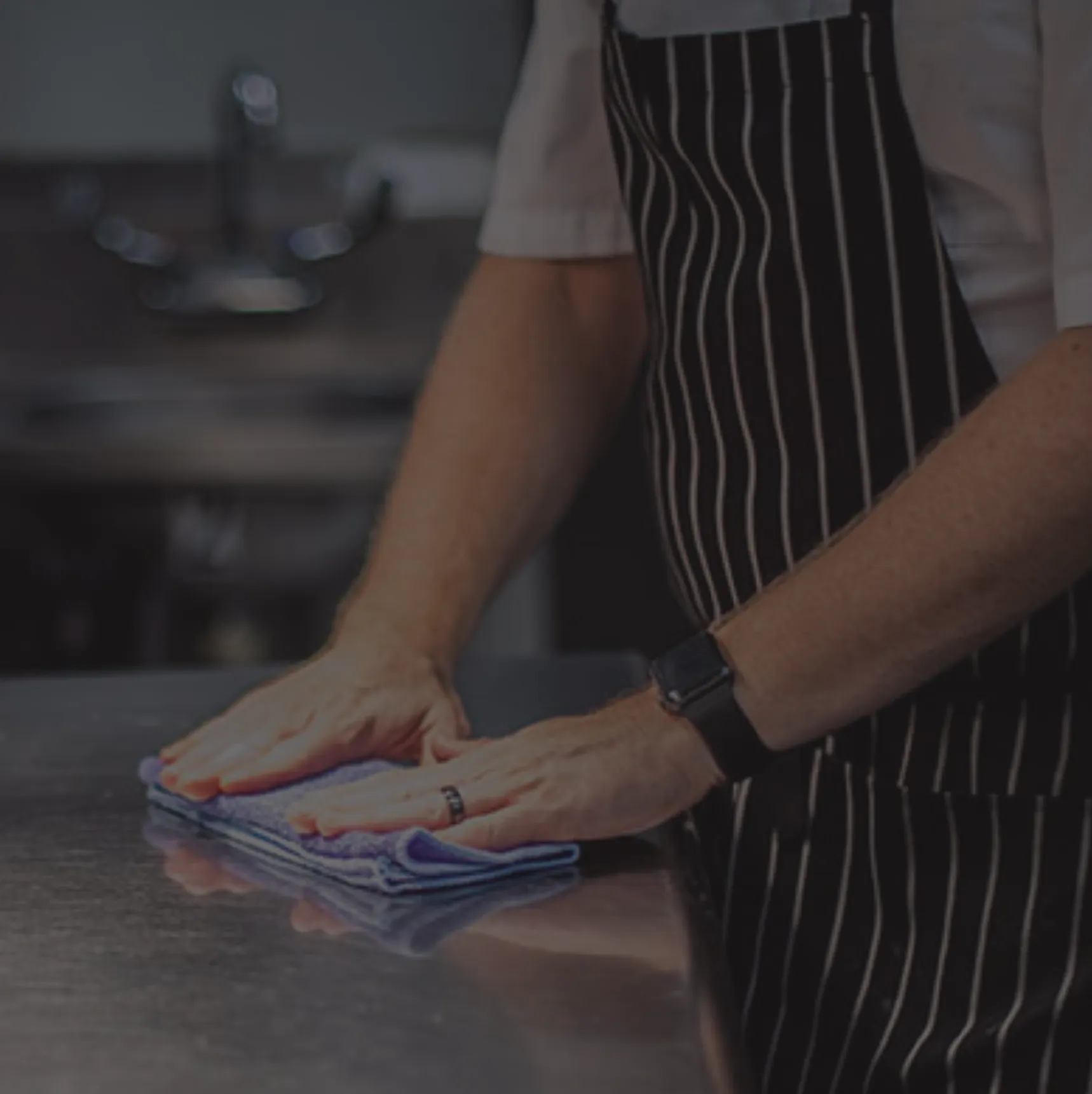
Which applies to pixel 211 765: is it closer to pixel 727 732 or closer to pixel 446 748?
pixel 446 748

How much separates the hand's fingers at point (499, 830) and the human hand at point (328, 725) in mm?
124

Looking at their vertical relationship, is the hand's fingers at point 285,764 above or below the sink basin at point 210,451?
above

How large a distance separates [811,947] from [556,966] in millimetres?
364

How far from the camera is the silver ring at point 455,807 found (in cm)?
102

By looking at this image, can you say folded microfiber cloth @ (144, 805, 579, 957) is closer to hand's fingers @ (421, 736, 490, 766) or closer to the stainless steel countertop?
the stainless steel countertop

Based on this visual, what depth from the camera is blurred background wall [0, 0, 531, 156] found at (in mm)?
3418

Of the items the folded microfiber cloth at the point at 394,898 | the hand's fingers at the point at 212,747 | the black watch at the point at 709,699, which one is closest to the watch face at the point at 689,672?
the black watch at the point at 709,699

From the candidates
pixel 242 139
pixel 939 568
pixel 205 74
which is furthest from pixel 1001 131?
pixel 205 74

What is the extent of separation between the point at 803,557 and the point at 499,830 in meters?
0.29

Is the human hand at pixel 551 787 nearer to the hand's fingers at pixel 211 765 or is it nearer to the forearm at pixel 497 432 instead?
the hand's fingers at pixel 211 765

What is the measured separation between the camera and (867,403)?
120cm

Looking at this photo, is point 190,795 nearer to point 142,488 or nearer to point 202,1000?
point 202,1000

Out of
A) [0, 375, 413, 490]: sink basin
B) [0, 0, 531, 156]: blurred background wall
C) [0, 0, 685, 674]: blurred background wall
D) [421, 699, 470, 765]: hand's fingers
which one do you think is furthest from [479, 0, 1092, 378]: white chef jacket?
[0, 0, 531, 156]: blurred background wall

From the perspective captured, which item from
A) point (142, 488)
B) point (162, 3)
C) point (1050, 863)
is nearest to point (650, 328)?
point (1050, 863)
